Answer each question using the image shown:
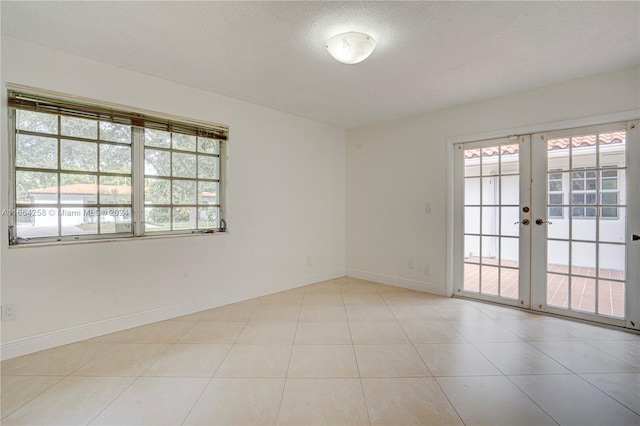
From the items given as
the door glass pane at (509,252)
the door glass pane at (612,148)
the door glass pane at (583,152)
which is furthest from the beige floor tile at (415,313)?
the door glass pane at (612,148)

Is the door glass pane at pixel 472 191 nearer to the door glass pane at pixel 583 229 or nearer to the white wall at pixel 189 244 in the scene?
the door glass pane at pixel 583 229

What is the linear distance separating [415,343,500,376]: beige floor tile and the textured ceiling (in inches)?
96.2

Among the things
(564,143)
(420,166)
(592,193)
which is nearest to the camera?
(592,193)

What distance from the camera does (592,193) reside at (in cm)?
297

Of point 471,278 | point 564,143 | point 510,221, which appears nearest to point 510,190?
point 510,221

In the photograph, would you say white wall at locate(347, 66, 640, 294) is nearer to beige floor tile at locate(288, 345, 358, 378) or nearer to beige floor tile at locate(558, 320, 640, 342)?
beige floor tile at locate(558, 320, 640, 342)

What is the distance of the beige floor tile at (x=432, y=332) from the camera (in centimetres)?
256

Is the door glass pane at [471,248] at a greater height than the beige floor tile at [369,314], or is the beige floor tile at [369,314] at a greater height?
the door glass pane at [471,248]

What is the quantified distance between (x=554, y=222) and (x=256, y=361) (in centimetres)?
334

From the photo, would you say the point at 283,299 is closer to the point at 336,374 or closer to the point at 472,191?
the point at 336,374

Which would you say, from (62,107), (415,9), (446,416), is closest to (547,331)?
(446,416)

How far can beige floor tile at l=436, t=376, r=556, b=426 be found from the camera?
159cm

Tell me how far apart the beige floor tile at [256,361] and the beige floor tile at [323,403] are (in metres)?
0.21

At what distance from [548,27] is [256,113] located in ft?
9.72
